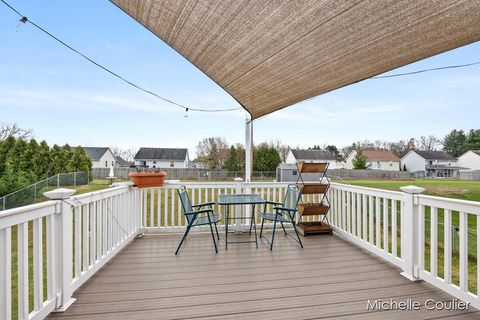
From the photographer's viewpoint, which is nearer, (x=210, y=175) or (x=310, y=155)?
(x=210, y=175)

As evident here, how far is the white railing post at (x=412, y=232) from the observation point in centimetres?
246

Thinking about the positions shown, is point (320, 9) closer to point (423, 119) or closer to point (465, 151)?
point (423, 119)

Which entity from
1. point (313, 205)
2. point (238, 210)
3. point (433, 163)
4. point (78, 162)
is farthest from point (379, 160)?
point (238, 210)

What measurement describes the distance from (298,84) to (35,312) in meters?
3.18

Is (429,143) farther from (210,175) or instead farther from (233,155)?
(210,175)

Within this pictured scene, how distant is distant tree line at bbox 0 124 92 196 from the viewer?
13.1 m

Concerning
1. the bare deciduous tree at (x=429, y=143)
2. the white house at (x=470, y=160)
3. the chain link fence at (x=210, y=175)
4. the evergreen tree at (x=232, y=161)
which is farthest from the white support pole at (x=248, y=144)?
the bare deciduous tree at (x=429, y=143)

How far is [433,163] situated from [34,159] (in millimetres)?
44425

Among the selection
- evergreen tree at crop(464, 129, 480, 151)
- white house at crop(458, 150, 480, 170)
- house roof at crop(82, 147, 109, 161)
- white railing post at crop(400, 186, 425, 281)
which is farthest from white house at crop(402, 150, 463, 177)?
white railing post at crop(400, 186, 425, 281)

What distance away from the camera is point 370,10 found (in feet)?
5.60

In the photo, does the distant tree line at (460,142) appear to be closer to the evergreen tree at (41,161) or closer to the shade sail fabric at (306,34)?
the shade sail fabric at (306,34)

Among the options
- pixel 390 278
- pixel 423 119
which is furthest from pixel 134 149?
pixel 390 278

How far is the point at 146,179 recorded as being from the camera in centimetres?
361

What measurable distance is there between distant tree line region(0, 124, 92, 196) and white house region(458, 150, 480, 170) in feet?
147
